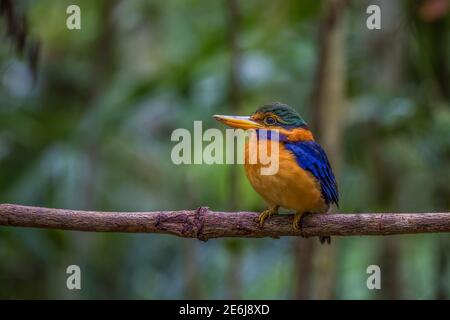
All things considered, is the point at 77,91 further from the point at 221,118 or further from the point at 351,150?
the point at 221,118

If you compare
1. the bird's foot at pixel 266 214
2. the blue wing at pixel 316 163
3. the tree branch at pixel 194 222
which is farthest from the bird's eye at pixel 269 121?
the tree branch at pixel 194 222

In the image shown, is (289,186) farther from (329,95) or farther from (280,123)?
(329,95)

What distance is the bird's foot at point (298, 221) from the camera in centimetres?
326

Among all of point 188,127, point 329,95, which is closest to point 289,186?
point 329,95

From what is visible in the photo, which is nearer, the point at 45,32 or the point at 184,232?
the point at 184,232

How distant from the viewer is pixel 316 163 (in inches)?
138

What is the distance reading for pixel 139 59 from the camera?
7.37 meters

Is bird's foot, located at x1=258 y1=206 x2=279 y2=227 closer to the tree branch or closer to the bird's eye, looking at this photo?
the tree branch

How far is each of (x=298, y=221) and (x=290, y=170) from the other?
0.79 feet

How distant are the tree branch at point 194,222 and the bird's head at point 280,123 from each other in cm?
52

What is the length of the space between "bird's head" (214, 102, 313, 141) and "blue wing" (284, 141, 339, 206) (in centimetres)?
6
